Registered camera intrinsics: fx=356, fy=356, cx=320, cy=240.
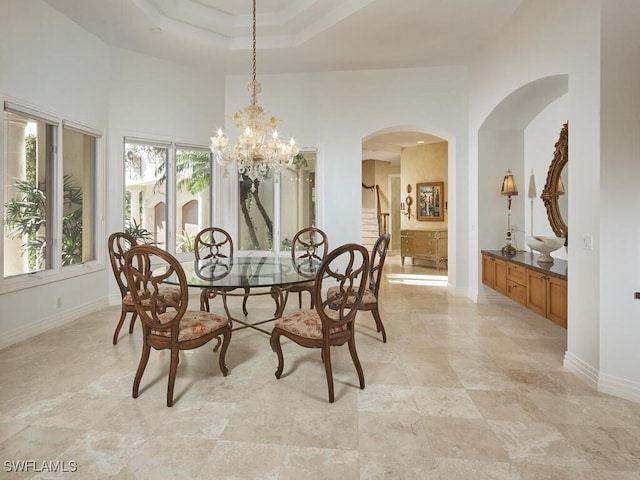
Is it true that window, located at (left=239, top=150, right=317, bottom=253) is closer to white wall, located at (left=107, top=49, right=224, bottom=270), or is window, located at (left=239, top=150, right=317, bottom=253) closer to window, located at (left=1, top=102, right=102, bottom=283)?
white wall, located at (left=107, top=49, right=224, bottom=270)

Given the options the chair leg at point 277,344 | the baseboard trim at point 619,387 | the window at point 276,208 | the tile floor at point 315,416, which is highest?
the window at point 276,208

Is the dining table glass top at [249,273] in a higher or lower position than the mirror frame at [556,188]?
lower

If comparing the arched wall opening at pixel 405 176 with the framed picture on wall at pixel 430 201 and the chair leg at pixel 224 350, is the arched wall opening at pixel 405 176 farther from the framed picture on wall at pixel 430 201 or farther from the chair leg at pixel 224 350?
the chair leg at pixel 224 350

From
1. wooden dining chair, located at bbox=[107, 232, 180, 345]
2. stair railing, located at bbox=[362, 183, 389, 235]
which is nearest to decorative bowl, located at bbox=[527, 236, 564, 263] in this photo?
wooden dining chair, located at bbox=[107, 232, 180, 345]

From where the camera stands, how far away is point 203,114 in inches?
217

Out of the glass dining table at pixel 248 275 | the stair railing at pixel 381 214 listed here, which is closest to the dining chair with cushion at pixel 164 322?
the glass dining table at pixel 248 275

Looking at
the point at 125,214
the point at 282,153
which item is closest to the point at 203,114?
the point at 125,214

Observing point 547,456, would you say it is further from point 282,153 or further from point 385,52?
point 385,52

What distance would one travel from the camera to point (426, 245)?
27.2 feet

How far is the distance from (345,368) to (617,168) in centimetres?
236

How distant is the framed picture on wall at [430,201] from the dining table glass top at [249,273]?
583cm

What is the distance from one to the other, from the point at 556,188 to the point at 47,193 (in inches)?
225

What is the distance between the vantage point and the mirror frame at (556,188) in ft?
12.5

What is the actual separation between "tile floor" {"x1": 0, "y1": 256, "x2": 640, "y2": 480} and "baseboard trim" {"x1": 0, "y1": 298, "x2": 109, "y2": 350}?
0.14m
